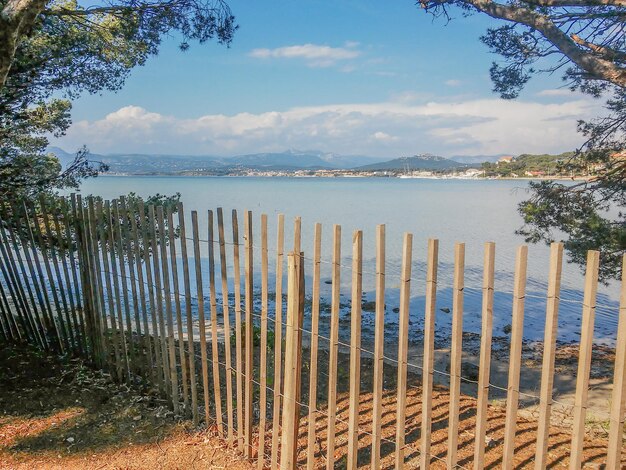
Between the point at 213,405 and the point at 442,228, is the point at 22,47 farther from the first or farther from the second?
the point at 442,228

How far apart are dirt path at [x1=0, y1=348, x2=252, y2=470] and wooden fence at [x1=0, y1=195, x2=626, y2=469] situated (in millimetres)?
186

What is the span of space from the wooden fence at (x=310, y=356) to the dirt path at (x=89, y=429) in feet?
0.61

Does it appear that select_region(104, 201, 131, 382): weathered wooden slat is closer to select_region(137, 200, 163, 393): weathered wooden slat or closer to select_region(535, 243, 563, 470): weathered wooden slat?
select_region(137, 200, 163, 393): weathered wooden slat

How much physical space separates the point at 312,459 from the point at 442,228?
29.7m

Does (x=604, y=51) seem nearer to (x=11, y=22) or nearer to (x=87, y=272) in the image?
(x=11, y=22)

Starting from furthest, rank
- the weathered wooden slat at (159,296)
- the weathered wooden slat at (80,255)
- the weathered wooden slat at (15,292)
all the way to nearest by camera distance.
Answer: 1. the weathered wooden slat at (15,292)
2. the weathered wooden slat at (80,255)
3. the weathered wooden slat at (159,296)

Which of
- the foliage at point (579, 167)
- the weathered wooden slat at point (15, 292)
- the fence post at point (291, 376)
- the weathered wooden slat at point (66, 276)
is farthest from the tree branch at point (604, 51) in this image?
the weathered wooden slat at point (15, 292)

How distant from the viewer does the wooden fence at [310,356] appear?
2375mm

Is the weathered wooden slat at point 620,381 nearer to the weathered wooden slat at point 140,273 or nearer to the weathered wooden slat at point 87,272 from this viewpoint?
the weathered wooden slat at point 140,273

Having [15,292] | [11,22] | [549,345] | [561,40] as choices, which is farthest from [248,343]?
[561,40]

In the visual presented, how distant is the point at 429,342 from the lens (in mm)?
2703

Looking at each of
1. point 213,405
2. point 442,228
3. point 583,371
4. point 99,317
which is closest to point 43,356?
point 99,317

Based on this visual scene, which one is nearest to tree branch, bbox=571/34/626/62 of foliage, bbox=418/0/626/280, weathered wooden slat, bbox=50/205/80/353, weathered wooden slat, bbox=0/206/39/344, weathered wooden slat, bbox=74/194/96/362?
foliage, bbox=418/0/626/280

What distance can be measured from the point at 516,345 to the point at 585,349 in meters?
0.32
